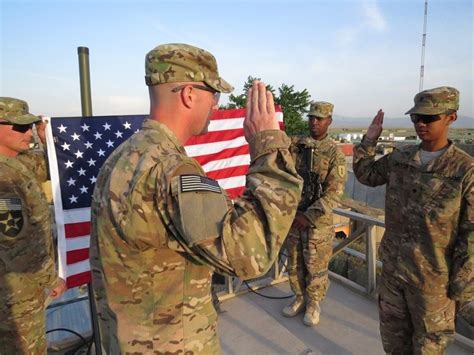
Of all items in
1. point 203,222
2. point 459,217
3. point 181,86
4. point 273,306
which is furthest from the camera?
point 273,306

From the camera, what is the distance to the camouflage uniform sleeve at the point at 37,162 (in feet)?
9.82

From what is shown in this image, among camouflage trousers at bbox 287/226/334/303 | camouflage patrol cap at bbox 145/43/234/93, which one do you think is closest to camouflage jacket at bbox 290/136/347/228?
camouflage trousers at bbox 287/226/334/303

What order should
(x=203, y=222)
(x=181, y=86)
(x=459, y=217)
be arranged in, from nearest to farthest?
(x=203, y=222)
(x=181, y=86)
(x=459, y=217)

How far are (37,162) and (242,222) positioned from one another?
9.13 ft

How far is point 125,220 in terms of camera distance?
1112 millimetres

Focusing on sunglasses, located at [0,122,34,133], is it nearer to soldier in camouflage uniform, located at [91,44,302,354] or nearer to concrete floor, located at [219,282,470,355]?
soldier in camouflage uniform, located at [91,44,302,354]

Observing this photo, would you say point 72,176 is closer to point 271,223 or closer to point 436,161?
point 271,223

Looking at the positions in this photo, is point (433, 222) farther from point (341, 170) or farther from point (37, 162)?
point (37, 162)

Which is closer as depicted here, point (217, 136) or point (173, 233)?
point (173, 233)

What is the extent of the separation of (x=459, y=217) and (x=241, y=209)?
6.21 feet

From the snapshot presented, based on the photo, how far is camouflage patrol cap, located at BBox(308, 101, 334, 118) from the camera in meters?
3.59

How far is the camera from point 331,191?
351 centimetres

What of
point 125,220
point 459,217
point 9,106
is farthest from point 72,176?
point 459,217

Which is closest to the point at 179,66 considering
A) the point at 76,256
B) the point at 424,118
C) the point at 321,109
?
the point at 424,118
